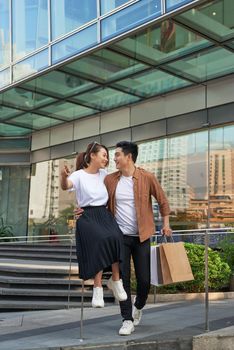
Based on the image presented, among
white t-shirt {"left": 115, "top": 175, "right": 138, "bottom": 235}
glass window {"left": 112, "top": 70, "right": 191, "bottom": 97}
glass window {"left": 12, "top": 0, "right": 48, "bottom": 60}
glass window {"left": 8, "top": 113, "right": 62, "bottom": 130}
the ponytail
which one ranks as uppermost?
glass window {"left": 12, "top": 0, "right": 48, "bottom": 60}

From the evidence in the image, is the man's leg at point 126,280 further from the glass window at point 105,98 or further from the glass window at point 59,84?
the glass window at point 105,98

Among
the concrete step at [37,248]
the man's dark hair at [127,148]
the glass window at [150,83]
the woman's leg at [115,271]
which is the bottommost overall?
the concrete step at [37,248]

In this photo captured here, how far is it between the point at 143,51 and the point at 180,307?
6.98 m

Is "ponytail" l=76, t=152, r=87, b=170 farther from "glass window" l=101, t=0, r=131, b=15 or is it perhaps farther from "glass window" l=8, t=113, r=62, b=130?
"glass window" l=8, t=113, r=62, b=130

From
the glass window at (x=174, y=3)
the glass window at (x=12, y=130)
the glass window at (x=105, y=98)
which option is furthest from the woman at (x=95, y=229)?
the glass window at (x=12, y=130)

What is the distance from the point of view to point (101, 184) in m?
4.68

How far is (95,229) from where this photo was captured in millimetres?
4422

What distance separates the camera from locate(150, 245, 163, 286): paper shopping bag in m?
4.69

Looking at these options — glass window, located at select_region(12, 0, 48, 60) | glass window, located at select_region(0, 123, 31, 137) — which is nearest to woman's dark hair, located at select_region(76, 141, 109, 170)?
glass window, located at select_region(12, 0, 48, 60)

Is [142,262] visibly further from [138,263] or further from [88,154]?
[88,154]

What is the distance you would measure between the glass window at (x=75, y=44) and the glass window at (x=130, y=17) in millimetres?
391

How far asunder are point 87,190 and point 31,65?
963cm

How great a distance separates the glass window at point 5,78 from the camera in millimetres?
14097

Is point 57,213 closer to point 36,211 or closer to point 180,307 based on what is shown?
point 36,211
